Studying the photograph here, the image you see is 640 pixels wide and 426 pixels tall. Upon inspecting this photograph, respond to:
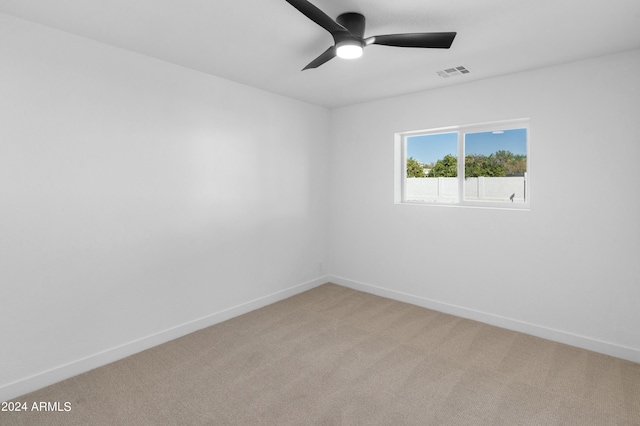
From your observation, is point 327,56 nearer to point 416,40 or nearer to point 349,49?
point 349,49

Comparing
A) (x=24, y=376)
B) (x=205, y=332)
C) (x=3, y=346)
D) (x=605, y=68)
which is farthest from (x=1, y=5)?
(x=605, y=68)

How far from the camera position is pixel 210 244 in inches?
131

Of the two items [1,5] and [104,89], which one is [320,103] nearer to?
[104,89]

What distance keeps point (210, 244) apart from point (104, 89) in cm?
159

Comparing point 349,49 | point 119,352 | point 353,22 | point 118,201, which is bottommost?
point 119,352

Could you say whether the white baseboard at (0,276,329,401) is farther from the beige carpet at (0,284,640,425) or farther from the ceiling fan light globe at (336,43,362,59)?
the ceiling fan light globe at (336,43,362,59)

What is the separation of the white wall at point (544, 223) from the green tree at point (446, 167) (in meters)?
0.44

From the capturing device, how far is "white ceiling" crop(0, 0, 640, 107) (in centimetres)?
202

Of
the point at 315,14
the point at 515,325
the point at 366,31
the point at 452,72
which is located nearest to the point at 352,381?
the point at 515,325

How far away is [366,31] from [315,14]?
686 mm

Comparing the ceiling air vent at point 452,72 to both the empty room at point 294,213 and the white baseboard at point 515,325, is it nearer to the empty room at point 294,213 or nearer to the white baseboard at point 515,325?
the empty room at point 294,213

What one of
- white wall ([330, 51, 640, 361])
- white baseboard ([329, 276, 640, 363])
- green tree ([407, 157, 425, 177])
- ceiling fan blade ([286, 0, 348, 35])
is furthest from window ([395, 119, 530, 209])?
ceiling fan blade ([286, 0, 348, 35])

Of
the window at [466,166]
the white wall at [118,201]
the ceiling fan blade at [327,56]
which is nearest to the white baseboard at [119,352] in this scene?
the white wall at [118,201]

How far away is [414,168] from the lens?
4.16m
